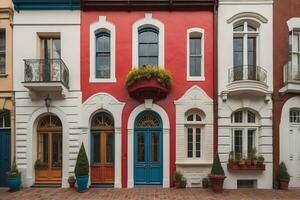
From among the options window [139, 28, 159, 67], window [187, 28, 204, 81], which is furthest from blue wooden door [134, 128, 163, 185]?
window [139, 28, 159, 67]

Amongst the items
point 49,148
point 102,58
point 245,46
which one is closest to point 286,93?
point 245,46

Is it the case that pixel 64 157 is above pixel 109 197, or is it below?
above

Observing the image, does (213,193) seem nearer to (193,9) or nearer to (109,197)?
(109,197)

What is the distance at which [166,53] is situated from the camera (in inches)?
471

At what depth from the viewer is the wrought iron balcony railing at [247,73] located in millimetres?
11719

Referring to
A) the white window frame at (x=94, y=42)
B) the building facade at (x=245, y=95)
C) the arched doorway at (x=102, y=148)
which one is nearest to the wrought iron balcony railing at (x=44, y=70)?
the white window frame at (x=94, y=42)

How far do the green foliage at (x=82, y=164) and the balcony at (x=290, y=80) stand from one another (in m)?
8.76

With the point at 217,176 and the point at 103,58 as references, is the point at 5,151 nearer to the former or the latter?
the point at 103,58

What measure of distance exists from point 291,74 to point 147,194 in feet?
26.2

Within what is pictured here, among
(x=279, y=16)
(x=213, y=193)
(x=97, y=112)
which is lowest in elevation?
(x=213, y=193)

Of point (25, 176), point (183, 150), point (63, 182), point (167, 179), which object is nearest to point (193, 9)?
point (183, 150)

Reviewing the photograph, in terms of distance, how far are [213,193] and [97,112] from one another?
233 inches

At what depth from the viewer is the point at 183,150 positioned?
38.3 ft

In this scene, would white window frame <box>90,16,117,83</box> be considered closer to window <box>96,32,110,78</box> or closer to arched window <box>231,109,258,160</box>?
window <box>96,32,110,78</box>
